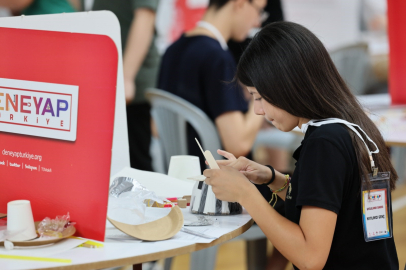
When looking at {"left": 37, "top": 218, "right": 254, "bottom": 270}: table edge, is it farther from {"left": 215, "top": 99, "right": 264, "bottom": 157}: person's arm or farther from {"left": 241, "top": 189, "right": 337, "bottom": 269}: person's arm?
{"left": 215, "top": 99, "right": 264, "bottom": 157}: person's arm

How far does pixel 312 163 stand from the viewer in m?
0.91

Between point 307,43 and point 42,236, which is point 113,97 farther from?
point 307,43

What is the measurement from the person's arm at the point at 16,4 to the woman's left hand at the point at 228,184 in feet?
6.08

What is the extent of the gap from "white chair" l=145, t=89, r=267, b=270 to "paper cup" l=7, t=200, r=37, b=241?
0.84m

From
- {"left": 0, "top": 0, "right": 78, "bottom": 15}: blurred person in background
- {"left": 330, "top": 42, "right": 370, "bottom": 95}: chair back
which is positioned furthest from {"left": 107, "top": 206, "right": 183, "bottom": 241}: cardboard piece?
{"left": 330, "top": 42, "right": 370, "bottom": 95}: chair back

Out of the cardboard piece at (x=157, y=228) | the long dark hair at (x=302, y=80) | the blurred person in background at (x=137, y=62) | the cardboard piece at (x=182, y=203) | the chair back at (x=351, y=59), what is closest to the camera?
the cardboard piece at (x=157, y=228)

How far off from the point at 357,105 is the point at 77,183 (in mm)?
594

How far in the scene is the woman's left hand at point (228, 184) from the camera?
0.96 m

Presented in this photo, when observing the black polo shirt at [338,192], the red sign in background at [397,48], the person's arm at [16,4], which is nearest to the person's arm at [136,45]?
the person's arm at [16,4]

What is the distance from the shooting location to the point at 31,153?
895 mm

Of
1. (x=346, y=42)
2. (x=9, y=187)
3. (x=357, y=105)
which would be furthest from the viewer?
(x=346, y=42)

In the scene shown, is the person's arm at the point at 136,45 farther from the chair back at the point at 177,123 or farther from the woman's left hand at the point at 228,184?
the woman's left hand at the point at 228,184

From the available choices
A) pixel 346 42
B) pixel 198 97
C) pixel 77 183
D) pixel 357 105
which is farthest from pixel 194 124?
pixel 346 42

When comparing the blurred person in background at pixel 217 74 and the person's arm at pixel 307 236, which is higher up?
the blurred person in background at pixel 217 74
